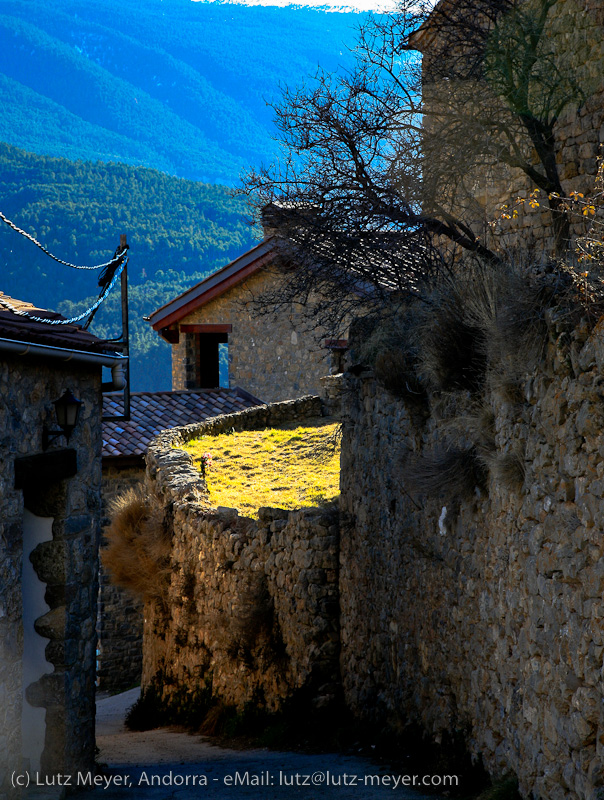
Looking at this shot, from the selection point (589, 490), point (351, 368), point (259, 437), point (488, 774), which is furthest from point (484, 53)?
point (259, 437)

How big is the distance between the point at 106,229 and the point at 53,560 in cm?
5717

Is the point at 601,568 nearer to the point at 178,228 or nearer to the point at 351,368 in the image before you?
the point at 351,368

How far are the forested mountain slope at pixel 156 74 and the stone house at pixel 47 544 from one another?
97404 mm

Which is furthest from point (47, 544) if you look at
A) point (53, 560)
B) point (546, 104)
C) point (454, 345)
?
point (546, 104)

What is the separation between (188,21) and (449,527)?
162 meters

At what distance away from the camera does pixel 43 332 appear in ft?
20.7

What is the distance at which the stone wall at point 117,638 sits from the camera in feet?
52.9

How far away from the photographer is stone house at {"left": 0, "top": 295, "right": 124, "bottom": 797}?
6066 mm

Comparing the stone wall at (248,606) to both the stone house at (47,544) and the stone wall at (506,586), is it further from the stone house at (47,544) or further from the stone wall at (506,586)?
the stone house at (47,544)

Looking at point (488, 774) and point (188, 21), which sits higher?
point (188, 21)

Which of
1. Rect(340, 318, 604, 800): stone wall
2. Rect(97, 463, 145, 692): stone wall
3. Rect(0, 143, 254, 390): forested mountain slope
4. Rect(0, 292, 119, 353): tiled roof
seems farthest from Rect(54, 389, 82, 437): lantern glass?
Rect(0, 143, 254, 390): forested mountain slope

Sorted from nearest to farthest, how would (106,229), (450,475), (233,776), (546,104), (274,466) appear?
(450,475)
(233,776)
(546,104)
(274,466)
(106,229)

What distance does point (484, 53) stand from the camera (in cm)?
813

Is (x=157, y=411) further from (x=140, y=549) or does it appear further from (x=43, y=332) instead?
(x=43, y=332)
